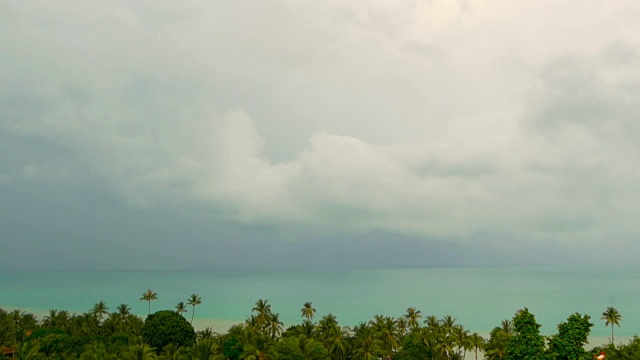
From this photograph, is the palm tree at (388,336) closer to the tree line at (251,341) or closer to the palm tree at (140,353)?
the tree line at (251,341)

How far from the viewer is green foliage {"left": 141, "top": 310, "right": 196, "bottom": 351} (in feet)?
301

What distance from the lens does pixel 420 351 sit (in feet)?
277

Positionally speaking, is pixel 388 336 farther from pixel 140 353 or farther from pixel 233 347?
pixel 140 353

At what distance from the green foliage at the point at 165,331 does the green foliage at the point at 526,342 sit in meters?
64.4

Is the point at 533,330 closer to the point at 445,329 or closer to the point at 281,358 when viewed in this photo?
the point at 281,358

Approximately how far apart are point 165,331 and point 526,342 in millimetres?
67731

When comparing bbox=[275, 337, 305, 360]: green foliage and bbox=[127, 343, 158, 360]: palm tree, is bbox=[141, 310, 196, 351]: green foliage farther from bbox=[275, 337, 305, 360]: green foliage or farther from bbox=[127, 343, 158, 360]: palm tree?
bbox=[275, 337, 305, 360]: green foliage

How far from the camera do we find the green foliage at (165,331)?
91875 millimetres

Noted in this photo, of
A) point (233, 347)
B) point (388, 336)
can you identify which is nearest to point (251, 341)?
point (233, 347)

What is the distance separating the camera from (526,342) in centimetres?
5059

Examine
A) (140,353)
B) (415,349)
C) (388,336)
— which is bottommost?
(415,349)

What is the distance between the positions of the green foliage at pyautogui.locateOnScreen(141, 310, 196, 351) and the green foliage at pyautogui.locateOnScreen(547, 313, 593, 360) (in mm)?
68590

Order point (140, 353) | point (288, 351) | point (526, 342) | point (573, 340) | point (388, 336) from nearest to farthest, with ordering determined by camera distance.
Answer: point (573, 340) → point (526, 342) → point (140, 353) → point (288, 351) → point (388, 336)

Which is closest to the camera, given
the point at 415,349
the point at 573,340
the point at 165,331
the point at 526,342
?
the point at 573,340
